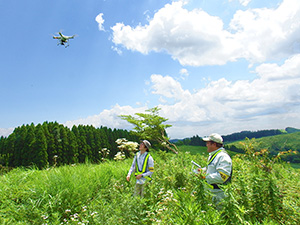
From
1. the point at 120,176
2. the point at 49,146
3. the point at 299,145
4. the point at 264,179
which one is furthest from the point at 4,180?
the point at 299,145

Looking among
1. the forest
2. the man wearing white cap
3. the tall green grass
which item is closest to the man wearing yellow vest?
the tall green grass

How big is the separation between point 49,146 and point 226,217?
2525cm

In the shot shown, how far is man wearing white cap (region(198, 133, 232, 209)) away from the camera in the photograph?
3.42 m

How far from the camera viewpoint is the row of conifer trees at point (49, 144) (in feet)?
75.5

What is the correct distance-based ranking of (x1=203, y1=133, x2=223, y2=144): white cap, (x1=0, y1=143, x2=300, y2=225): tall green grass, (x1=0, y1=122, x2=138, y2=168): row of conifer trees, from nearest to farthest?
(x1=0, y1=143, x2=300, y2=225): tall green grass < (x1=203, y1=133, x2=223, y2=144): white cap < (x1=0, y1=122, x2=138, y2=168): row of conifer trees

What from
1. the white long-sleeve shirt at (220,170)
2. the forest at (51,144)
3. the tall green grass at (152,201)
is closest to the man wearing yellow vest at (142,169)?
the tall green grass at (152,201)

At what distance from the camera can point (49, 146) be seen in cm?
2445

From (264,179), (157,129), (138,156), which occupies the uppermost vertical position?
(157,129)

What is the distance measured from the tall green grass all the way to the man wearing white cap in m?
0.24

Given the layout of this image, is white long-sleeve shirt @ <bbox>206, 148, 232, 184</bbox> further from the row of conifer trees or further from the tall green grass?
the row of conifer trees

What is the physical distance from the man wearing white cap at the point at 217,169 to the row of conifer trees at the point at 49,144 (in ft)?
58.8

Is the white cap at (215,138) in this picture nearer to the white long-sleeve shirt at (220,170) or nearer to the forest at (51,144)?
the white long-sleeve shirt at (220,170)

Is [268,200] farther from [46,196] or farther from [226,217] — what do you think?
[46,196]

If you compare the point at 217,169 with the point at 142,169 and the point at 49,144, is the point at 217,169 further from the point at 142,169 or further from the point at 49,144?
the point at 49,144
